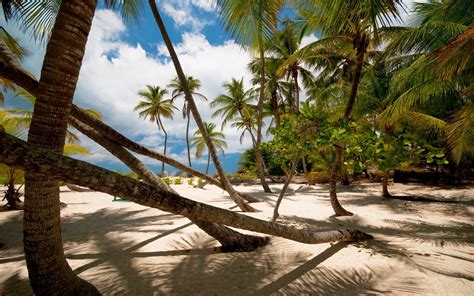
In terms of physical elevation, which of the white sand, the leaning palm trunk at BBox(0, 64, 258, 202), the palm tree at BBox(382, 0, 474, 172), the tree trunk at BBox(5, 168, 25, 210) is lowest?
the white sand

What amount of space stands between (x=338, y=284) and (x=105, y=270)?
3141 millimetres

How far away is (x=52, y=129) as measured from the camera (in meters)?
2.11

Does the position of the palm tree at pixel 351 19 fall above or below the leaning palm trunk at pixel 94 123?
above

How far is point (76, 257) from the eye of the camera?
3.71 metres

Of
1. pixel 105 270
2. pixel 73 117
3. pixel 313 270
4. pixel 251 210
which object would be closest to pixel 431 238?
pixel 313 270

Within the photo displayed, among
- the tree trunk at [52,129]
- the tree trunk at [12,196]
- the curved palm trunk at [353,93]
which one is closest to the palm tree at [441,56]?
the curved palm trunk at [353,93]

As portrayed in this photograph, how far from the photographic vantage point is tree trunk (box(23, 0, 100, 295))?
2.04 m

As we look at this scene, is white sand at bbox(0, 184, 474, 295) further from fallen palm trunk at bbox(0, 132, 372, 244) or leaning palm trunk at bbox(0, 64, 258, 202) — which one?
leaning palm trunk at bbox(0, 64, 258, 202)

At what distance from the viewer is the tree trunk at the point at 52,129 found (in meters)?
2.04

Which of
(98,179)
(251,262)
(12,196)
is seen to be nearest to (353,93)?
(251,262)

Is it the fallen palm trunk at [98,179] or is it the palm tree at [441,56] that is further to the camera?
the palm tree at [441,56]

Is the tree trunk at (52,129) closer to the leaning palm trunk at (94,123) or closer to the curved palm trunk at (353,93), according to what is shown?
the leaning palm trunk at (94,123)

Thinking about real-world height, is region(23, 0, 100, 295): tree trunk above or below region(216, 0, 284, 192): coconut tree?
below

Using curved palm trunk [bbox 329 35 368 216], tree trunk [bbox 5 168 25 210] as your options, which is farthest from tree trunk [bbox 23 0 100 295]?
tree trunk [bbox 5 168 25 210]
